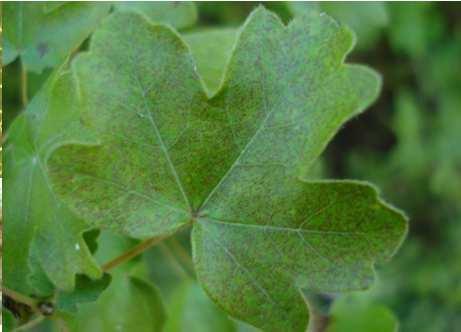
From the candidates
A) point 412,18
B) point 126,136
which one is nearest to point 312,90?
point 126,136

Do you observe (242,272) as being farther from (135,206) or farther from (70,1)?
(70,1)

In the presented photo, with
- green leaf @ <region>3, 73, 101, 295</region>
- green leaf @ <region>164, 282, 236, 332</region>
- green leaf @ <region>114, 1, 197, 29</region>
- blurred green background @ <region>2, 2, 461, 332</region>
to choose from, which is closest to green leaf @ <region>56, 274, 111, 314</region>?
green leaf @ <region>3, 73, 101, 295</region>

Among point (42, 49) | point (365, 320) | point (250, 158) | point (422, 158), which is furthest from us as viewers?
point (422, 158)

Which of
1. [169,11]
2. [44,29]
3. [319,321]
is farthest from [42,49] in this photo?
[319,321]

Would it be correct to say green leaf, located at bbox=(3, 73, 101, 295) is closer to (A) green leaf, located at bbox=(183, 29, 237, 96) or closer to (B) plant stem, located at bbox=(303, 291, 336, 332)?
(A) green leaf, located at bbox=(183, 29, 237, 96)

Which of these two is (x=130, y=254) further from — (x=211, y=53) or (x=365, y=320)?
(x=365, y=320)
